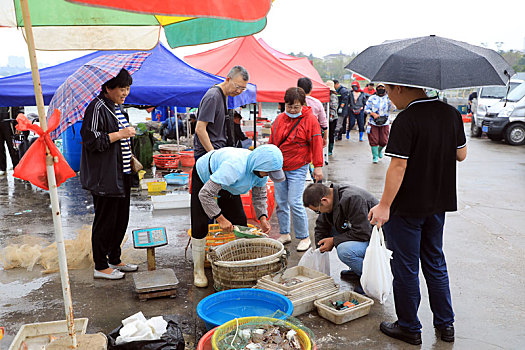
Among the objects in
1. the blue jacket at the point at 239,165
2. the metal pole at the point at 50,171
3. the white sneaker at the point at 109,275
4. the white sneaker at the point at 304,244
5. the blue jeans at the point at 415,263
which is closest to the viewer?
the metal pole at the point at 50,171

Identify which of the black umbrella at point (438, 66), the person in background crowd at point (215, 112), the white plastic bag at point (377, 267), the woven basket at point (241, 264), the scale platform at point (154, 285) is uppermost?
the black umbrella at point (438, 66)

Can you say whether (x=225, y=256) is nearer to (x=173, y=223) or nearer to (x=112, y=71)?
(x=112, y=71)

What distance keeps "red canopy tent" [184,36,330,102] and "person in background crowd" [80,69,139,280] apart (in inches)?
236

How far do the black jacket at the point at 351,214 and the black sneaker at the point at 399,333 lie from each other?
0.79 m

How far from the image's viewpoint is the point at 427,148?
10.3 feet

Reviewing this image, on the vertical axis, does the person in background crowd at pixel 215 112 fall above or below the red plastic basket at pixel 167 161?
above

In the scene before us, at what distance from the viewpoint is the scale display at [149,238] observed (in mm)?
4547

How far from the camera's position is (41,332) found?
3.22 m

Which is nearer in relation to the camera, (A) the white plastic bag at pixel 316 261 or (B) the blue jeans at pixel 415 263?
(B) the blue jeans at pixel 415 263

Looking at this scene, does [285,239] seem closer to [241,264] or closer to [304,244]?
[304,244]

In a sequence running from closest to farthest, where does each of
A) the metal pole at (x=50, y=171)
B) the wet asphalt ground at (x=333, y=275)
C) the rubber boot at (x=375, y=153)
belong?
1. the metal pole at (x=50, y=171)
2. the wet asphalt ground at (x=333, y=275)
3. the rubber boot at (x=375, y=153)

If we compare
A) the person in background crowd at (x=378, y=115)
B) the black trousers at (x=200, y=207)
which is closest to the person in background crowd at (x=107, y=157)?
the black trousers at (x=200, y=207)

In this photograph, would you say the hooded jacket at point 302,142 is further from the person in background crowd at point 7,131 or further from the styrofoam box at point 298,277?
the person in background crowd at point 7,131

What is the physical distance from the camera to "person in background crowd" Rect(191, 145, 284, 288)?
379 cm
